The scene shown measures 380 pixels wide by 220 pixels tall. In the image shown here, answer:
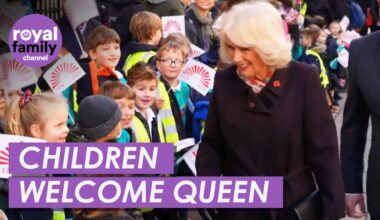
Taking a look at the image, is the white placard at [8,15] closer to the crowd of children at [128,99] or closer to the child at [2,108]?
the crowd of children at [128,99]

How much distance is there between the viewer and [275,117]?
328 centimetres

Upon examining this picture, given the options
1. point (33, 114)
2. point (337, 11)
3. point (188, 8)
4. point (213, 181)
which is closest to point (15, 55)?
point (33, 114)

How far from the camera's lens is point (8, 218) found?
12.1ft

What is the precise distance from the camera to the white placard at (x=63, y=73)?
17.9ft

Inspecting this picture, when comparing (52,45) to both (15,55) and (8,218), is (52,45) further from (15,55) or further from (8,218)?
(8,218)

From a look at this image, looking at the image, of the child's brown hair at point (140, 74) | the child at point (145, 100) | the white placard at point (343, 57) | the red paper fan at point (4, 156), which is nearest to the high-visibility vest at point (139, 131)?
the child at point (145, 100)

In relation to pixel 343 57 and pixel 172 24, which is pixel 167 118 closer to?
pixel 172 24

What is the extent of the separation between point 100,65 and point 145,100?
2.55 ft

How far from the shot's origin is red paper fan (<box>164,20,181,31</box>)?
7043 millimetres

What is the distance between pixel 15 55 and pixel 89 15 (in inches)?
44.2

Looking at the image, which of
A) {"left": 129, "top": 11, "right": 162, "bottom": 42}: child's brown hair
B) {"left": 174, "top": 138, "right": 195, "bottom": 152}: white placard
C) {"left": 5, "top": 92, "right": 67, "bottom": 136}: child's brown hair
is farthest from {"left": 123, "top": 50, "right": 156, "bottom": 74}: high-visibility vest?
{"left": 5, "top": 92, "right": 67, "bottom": 136}: child's brown hair

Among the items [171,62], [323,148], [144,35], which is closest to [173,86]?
[171,62]

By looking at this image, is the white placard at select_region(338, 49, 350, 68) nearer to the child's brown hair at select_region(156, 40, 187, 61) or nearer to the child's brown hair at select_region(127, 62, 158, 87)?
the child's brown hair at select_region(156, 40, 187, 61)

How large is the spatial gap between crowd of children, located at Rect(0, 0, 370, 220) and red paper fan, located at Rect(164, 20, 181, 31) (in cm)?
11
